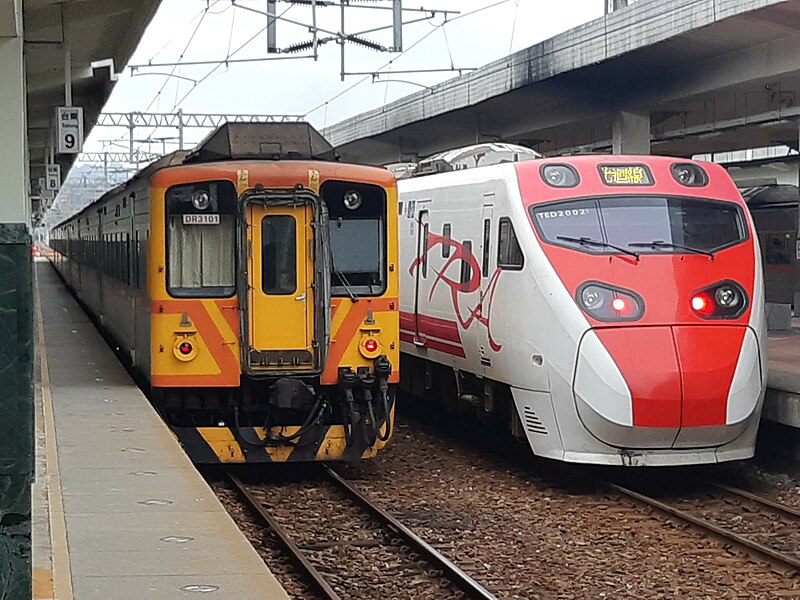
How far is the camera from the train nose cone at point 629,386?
9.55 metres

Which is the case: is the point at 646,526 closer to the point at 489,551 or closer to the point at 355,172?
the point at 489,551

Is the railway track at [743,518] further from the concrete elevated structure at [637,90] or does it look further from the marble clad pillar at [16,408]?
the marble clad pillar at [16,408]

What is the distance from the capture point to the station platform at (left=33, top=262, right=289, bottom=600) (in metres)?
5.92

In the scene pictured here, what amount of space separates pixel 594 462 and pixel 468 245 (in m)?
2.83

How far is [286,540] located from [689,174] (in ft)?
15.5

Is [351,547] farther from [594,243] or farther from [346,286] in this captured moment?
[594,243]

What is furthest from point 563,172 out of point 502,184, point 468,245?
point 468,245

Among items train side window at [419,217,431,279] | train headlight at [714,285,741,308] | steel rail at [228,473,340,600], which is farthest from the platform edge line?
train headlight at [714,285,741,308]

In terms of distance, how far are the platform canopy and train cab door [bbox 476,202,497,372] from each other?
433cm

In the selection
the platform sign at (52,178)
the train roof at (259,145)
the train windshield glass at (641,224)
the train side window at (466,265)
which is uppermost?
the platform sign at (52,178)

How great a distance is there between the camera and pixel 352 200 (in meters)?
10.8

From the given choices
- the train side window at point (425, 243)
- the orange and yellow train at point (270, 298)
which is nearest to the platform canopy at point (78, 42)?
the orange and yellow train at point (270, 298)

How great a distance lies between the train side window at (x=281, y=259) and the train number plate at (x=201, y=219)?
0.45 metres

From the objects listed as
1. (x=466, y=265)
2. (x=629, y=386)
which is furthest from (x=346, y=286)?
(x=629, y=386)
